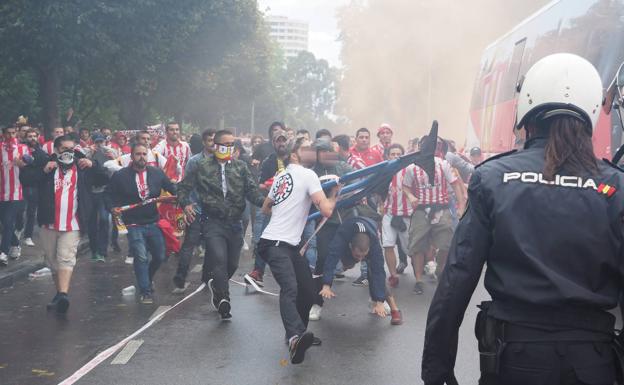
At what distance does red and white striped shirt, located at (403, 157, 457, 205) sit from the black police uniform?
791 centimetres

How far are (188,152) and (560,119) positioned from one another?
1233 cm

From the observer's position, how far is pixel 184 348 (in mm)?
7516

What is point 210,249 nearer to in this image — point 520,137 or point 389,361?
point 389,361

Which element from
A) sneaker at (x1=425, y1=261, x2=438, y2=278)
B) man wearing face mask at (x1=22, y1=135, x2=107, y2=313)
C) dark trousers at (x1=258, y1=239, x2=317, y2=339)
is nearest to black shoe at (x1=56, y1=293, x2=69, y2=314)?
man wearing face mask at (x1=22, y1=135, x2=107, y2=313)

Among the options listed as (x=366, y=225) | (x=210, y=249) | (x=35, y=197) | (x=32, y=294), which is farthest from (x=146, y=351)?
(x=35, y=197)

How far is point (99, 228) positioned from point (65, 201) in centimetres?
460

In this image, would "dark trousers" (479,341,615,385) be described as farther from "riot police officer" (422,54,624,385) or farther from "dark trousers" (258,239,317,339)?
"dark trousers" (258,239,317,339)

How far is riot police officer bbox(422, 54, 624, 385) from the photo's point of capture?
2.82 metres

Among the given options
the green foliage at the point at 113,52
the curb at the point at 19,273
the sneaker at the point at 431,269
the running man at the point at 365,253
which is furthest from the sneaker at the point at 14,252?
the running man at the point at 365,253

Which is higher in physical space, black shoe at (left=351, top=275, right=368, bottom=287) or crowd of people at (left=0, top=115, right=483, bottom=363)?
crowd of people at (left=0, top=115, right=483, bottom=363)

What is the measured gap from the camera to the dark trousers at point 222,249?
866 cm

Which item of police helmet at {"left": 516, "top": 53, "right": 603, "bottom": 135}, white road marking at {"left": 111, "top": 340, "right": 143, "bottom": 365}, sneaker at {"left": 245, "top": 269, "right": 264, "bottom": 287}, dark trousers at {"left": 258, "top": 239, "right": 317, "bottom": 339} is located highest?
police helmet at {"left": 516, "top": 53, "right": 603, "bottom": 135}

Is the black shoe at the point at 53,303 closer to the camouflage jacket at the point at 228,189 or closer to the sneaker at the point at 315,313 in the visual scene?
the camouflage jacket at the point at 228,189

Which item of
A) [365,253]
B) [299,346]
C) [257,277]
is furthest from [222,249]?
[299,346]
